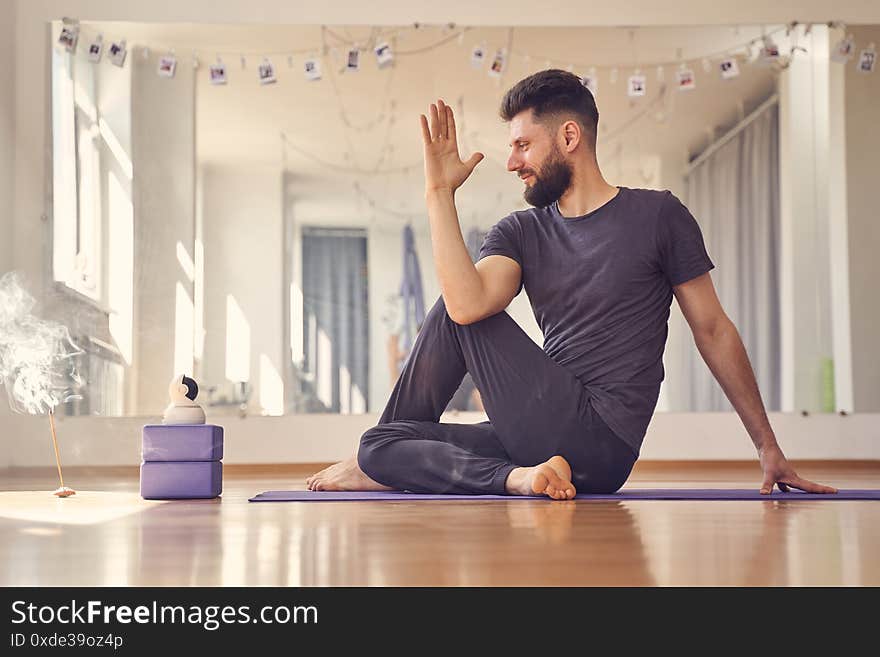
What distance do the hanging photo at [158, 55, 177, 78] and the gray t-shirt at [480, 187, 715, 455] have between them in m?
3.02

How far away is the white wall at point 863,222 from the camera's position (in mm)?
4906

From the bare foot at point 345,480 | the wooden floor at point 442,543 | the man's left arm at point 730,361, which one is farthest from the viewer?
the bare foot at point 345,480

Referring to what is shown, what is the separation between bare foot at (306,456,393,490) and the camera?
8.18 feet

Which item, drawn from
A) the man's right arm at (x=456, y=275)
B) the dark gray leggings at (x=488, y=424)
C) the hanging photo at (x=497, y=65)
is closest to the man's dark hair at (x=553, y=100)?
the man's right arm at (x=456, y=275)

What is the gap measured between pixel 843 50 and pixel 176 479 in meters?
3.96

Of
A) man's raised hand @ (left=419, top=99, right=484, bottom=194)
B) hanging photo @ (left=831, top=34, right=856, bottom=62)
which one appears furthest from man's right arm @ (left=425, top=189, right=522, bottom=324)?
hanging photo @ (left=831, top=34, right=856, bottom=62)

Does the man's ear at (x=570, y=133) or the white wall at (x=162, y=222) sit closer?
the man's ear at (x=570, y=133)

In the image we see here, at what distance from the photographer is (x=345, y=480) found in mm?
2523

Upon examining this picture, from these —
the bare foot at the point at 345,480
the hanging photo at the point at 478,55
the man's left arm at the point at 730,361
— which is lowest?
the bare foot at the point at 345,480

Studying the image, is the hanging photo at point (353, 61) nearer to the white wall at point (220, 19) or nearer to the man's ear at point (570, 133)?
the white wall at point (220, 19)

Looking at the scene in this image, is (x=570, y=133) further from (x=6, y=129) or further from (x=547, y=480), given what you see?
(x=6, y=129)

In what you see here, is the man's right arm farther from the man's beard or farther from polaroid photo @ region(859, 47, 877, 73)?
polaroid photo @ region(859, 47, 877, 73)

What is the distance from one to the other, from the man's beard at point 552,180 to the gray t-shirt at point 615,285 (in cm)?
9

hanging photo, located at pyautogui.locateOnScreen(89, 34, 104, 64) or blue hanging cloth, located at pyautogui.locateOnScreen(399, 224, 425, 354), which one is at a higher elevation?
hanging photo, located at pyautogui.locateOnScreen(89, 34, 104, 64)
